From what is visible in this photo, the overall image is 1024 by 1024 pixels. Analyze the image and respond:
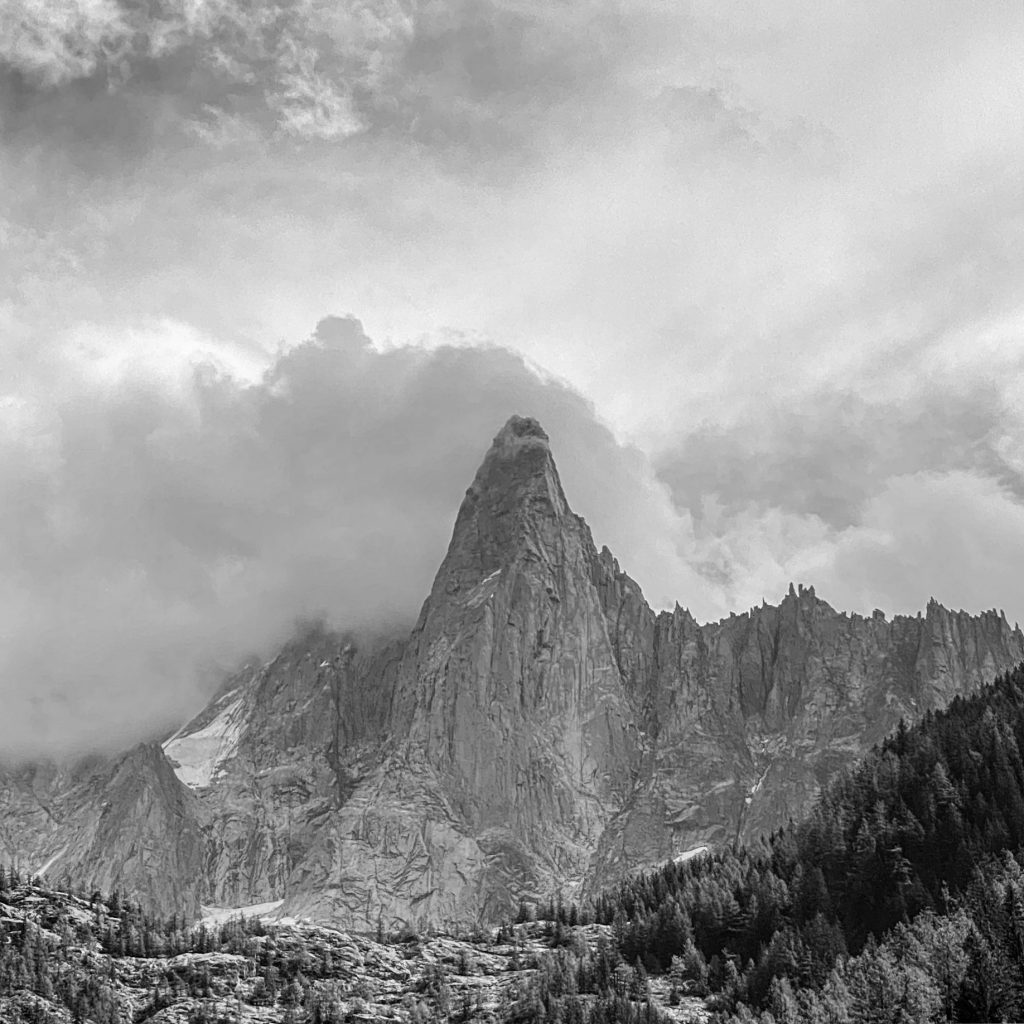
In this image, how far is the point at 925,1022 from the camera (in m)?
200

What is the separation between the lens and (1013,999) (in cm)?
19712

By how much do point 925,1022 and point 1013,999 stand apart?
1061cm
